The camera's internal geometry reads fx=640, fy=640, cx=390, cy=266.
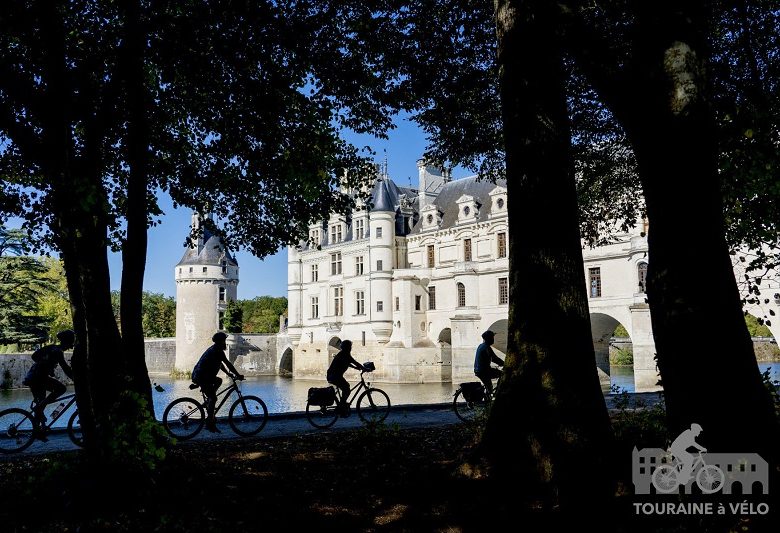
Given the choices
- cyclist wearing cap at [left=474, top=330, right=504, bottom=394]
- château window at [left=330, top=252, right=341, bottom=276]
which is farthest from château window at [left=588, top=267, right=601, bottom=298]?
cyclist wearing cap at [left=474, top=330, right=504, bottom=394]

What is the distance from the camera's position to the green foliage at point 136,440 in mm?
4754

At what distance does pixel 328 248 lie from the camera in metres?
51.4

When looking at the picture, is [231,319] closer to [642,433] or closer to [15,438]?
[15,438]

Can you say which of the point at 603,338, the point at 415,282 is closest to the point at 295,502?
the point at 603,338

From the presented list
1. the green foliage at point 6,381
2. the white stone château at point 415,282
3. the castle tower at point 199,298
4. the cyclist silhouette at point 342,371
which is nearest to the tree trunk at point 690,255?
the cyclist silhouette at point 342,371

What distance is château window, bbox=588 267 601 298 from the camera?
35.1m

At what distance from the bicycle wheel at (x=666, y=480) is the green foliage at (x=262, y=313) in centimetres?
7374

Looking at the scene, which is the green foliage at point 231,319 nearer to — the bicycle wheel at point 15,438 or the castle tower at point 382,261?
the castle tower at point 382,261

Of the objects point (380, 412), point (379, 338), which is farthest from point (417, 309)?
point (380, 412)

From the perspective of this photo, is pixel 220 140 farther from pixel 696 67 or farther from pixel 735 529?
pixel 735 529

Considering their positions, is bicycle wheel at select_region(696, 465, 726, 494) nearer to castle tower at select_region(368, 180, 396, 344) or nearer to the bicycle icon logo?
the bicycle icon logo

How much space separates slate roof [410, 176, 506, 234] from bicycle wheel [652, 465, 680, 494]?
36.7 m

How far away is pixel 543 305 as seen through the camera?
5.16m

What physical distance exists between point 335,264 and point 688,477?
4687 cm
